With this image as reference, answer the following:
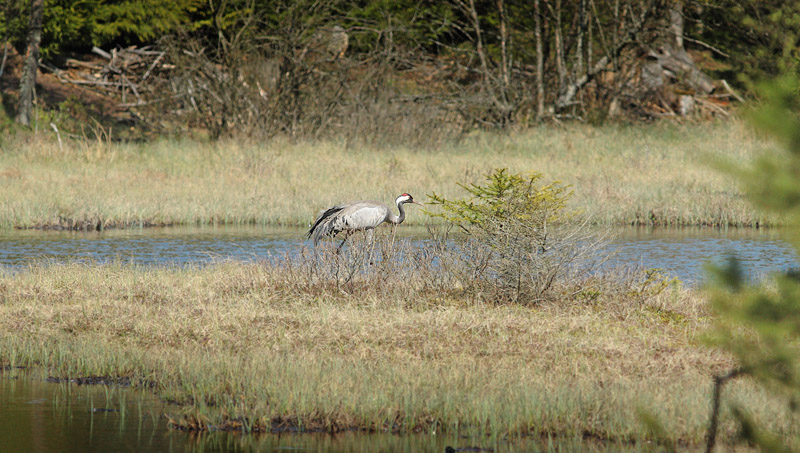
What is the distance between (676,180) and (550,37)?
49.8 ft

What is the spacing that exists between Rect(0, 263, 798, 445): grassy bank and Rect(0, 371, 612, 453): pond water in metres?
0.12

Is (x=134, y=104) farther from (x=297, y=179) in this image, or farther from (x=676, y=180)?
(x=676, y=180)

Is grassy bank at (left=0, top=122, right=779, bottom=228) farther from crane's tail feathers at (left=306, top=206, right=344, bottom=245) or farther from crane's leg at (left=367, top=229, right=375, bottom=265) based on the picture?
crane's leg at (left=367, top=229, right=375, bottom=265)

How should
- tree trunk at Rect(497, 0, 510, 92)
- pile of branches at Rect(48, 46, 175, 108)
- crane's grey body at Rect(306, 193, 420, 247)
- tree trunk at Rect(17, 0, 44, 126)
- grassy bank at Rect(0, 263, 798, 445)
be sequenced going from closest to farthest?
grassy bank at Rect(0, 263, 798, 445)
crane's grey body at Rect(306, 193, 420, 247)
tree trunk at Rect(17, 0, 44, 126)
tree trunk at Rect(497, 0, 510, 92)
pile of branches at Rect(48, 46, 175, 108)

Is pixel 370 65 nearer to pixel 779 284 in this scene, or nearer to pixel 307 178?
pixel 307 178

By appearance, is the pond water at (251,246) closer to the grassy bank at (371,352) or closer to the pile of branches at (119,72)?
the grassy bank at (371,352)

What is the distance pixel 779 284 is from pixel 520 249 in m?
5.91

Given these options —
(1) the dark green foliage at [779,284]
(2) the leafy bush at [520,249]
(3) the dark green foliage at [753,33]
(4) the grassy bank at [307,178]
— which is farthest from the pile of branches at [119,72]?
(1) the dark green foliage at [779,284]

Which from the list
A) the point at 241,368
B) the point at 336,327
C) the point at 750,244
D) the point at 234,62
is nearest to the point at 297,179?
the point at 234,62

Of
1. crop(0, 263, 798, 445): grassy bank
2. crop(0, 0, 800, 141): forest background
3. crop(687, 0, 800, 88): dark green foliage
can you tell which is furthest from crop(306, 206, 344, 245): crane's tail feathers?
crop(0, 0, 800, 141): forest background

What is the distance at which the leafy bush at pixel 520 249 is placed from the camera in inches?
374

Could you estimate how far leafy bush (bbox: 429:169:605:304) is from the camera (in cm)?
950

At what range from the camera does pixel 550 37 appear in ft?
112

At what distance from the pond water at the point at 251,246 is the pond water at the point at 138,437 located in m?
5.11
